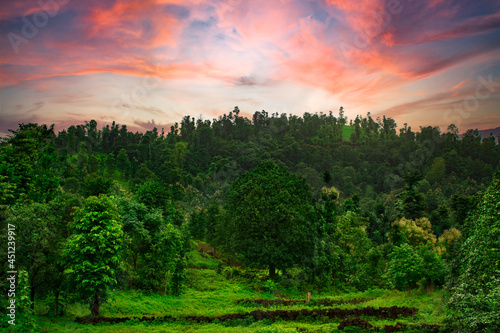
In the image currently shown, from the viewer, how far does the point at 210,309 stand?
70.6 feet

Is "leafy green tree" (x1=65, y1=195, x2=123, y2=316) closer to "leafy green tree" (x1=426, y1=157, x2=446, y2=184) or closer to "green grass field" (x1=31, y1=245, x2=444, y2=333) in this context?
"green grass field" (x1=31, y1=245, x2=444, y2=333)

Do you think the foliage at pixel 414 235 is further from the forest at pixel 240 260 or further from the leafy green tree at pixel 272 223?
the leafy green tree at pixel 272 223

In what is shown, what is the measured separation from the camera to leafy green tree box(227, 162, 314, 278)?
29.0 m

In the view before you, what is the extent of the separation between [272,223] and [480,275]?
55.5ft

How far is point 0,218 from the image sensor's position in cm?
1589

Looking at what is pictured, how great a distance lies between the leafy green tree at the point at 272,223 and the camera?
28969 mm

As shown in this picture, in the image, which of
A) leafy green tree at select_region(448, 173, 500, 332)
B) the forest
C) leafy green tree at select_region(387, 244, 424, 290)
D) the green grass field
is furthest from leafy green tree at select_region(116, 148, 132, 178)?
leafy green tree at select_region(448, 173, 500, 332)

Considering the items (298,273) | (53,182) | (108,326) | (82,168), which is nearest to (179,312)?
(108,326)

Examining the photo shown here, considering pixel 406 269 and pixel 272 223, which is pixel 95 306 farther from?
pixel 406 269

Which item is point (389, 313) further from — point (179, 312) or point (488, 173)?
point (488, 173)

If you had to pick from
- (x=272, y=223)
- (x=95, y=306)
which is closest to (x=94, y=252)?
(x=95, y=306)

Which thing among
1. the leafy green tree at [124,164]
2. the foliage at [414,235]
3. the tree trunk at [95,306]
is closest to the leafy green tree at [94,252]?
the tree trunk at [95,306]

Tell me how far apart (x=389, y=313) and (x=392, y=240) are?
899 inches

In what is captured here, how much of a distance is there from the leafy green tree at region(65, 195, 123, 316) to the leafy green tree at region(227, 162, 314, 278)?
13239 mm
